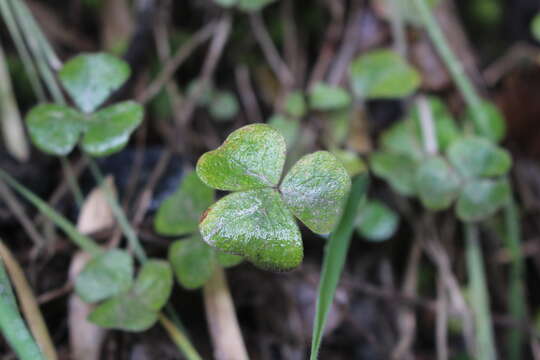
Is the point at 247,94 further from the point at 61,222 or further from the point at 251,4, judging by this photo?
the point at 61,222

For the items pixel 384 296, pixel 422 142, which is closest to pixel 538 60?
pixel 422 142

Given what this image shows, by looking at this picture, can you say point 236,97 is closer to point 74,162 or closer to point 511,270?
point 74,162

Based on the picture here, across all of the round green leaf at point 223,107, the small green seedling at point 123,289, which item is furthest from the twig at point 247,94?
the small green seedling at point 123,289

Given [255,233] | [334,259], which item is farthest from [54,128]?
[334,259]

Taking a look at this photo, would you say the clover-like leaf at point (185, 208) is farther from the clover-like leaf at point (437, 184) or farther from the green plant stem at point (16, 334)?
the clover-like leaf at point (437, 184)

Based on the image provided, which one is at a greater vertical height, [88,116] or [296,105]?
[88,116]

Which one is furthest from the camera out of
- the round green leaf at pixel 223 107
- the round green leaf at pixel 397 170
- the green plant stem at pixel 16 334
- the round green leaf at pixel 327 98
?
the round green leaf at pixel 223 107
